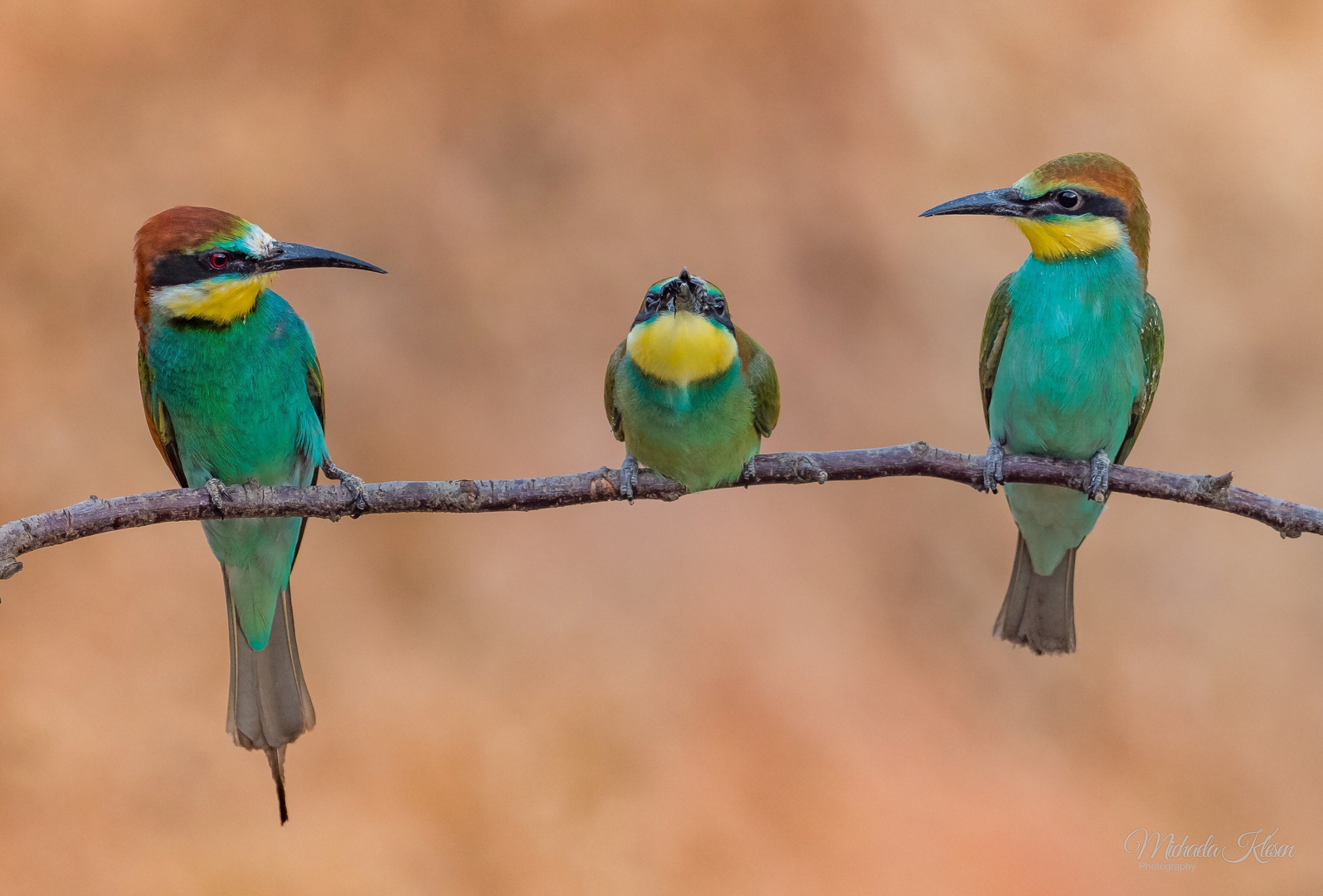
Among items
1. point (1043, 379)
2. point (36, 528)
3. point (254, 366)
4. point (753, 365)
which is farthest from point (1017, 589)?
point (36, 528)

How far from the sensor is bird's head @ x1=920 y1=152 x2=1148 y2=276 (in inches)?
72.9

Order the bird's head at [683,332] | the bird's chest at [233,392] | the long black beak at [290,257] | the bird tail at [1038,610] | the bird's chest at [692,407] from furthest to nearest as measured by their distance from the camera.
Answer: the bird tail at [1038,610] < the bird's chest at [233,392] < the long black beak at [290,257] < the bird's chest at [692,407] < the bird's head at [683,332]

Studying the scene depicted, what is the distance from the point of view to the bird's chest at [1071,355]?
203 centimetres

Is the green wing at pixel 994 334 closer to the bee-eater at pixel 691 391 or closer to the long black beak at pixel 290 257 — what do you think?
the bee-eater at pixel 691 391

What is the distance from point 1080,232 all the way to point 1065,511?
0.63 meters

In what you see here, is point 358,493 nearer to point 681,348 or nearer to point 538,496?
point 538,496

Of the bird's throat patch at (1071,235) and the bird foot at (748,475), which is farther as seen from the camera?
the bird's throat patch at (1071,235)

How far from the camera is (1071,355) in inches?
81.4

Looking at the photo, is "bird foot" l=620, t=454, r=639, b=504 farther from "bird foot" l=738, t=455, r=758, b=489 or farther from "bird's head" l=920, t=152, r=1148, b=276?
"bird's head" l=920, t=152, r=1148, b=276

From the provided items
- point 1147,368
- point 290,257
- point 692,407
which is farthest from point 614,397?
point 1147,368

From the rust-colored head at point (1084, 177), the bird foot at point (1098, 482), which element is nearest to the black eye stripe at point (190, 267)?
the rust-colored head at point (1084, 177)

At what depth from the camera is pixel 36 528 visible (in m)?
1.57

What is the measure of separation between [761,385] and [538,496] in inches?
17.6

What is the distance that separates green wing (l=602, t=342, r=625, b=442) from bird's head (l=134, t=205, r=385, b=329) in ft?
1.68
